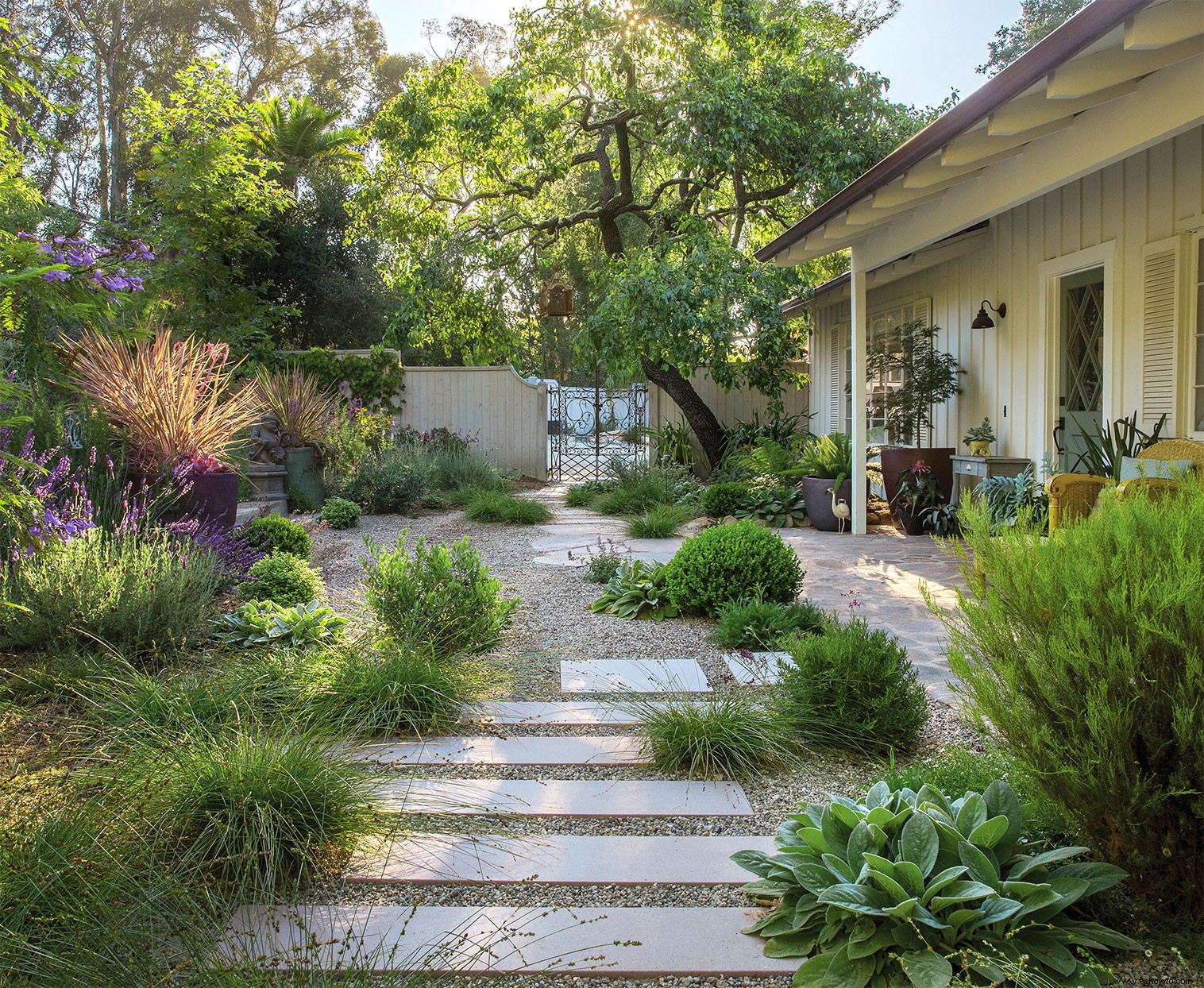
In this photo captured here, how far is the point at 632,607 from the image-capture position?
17.6 feet

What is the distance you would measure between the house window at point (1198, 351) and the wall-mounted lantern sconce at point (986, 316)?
2.39 meters

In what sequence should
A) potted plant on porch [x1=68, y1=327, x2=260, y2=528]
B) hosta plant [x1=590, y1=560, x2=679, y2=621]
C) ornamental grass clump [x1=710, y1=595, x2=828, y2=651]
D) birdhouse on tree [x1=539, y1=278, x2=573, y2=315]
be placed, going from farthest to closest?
1. birdhouse on tree [x1=539, y1=278, x2=573, y2=315]
2. potted plant on porch [x1=68, y1=327, x2=260, y2=528]
3. hosta plant [x1=590, y1=560, x2=679, y2=621]
4. ornamental grass clump [x1=710, y1=595, x2=828, y2=651]

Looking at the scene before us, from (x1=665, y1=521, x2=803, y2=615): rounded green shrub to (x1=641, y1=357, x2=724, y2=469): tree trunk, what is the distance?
7.78 m

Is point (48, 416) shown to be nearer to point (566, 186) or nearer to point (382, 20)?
point (566, 186)

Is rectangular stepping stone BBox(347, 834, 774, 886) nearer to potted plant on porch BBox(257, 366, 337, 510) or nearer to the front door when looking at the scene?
the front door

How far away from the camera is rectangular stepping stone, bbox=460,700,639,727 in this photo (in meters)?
3.49

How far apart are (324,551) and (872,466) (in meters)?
5.53

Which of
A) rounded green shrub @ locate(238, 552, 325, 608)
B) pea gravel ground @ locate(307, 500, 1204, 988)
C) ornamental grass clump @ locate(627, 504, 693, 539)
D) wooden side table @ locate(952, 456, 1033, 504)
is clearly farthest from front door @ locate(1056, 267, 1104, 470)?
rounded green shrub @ locate(238, 552, 325, 608)

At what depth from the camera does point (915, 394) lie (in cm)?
896

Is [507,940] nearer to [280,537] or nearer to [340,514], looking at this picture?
[280,537]

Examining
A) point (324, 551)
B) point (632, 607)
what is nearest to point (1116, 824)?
point (632, 607)

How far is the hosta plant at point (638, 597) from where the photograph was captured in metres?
5.34

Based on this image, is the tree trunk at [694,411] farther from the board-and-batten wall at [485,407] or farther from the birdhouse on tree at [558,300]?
the board-and-batten wall at [485,407]

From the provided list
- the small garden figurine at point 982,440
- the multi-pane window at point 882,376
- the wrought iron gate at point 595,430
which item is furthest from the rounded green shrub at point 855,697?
the wrought iron gate at point 595,430
